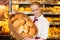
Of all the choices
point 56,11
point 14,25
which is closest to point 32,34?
point 14,25

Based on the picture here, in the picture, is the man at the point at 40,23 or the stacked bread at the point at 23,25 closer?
the man at the point at 40,23

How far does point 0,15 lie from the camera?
4121mm

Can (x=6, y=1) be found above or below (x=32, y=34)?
above

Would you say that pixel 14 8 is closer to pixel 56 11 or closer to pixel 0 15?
pixel 0 15

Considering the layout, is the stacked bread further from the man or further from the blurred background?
the blurred background

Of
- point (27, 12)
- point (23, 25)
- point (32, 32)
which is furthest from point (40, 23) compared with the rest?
point (27, 12)

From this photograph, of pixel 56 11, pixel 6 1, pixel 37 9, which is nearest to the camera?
pixel 37 9

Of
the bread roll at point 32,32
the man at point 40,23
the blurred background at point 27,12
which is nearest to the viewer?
the man at point 40,23

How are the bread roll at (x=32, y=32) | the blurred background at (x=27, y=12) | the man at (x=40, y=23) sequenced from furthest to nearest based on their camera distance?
the blurred background at (x=27, y=12) → the bread roll at (x=32, y=32) → the man at (x=40, y=23)

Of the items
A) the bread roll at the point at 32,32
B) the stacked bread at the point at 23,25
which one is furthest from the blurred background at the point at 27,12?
the bread roll at the point at 32,32

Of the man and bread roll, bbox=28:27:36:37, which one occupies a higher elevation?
the man

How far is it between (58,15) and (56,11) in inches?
5.9

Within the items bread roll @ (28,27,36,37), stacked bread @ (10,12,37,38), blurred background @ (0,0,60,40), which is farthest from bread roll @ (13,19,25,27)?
blurred background @ (0,0,60,40)

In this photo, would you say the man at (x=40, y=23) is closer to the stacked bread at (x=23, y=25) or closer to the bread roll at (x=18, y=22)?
the stacked bread at (x=23, y=25)
